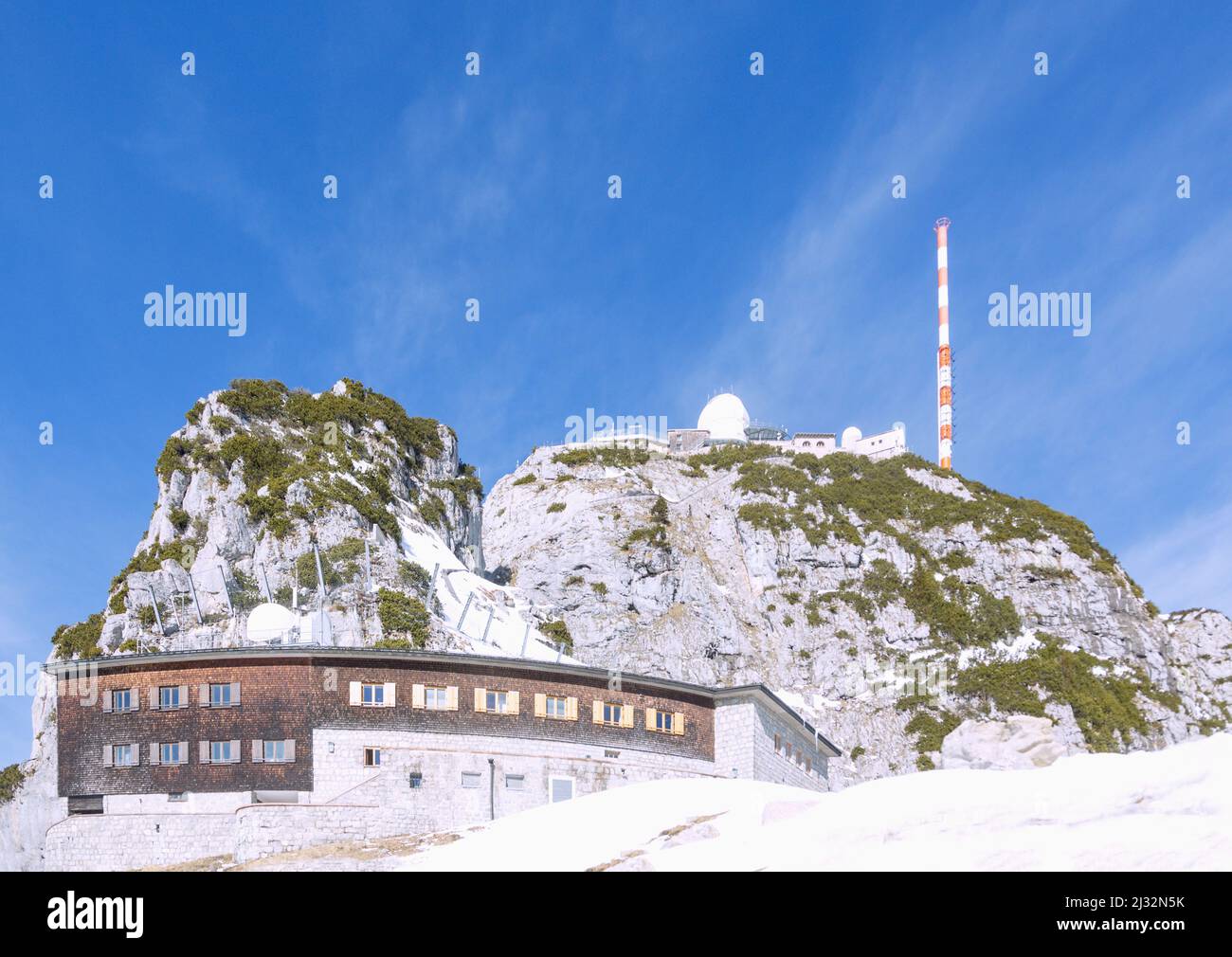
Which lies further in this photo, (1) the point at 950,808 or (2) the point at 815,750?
(2) the point at 815,750

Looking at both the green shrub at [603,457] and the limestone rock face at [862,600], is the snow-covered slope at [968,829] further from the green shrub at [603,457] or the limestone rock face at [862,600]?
the green shrub at [603,457]

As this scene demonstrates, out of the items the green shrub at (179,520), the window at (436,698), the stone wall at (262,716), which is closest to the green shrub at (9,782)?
the stone wall at (262,716)

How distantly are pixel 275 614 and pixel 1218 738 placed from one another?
4565 cm

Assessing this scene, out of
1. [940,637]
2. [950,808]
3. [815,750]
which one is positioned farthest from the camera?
[940,637]

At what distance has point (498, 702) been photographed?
5653 centimetres

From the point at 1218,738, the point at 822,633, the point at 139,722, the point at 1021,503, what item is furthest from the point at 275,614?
the point at 1021,503

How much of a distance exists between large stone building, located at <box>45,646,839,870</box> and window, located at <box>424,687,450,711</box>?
5 centimetres

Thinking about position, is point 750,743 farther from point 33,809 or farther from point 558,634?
point 558,634

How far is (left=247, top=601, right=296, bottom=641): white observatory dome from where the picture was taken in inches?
2400

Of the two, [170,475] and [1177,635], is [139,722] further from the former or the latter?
[1177,635]

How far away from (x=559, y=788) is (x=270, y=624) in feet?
55.5
